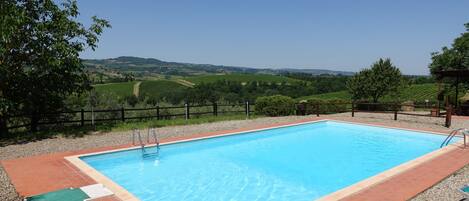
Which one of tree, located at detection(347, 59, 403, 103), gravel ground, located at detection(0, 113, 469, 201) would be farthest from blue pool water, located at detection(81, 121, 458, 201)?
tree, located at detection(347, 59, 403, 103)

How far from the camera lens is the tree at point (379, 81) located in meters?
28.9

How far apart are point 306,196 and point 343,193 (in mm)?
1230

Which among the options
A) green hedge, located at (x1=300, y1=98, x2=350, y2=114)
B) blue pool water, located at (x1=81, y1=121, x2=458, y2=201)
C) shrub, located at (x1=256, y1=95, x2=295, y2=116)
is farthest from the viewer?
green hedge, located at (x1=300, y1=98, x2=350, y2=114)

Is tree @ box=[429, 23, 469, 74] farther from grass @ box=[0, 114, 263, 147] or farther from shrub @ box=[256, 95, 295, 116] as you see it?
grass @ box=[0, 114, 263, 147]

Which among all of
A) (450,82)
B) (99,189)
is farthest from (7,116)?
(450,82)

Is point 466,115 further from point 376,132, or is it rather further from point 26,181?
point 26,181

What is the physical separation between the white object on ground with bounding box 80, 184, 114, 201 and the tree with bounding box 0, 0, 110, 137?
5918 mm

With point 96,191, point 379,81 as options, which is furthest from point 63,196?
point 379,81

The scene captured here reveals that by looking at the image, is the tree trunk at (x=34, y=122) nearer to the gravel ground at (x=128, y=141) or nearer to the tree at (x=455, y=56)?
the gravel ground at (x=128, y=141)

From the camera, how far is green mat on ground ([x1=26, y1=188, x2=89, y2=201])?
5.54 metres

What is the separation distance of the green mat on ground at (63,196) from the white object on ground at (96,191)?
9cm

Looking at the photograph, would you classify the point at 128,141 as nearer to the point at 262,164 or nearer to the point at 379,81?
the point at 262,164

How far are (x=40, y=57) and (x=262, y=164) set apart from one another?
802 cm

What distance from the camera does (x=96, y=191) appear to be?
5945mm
